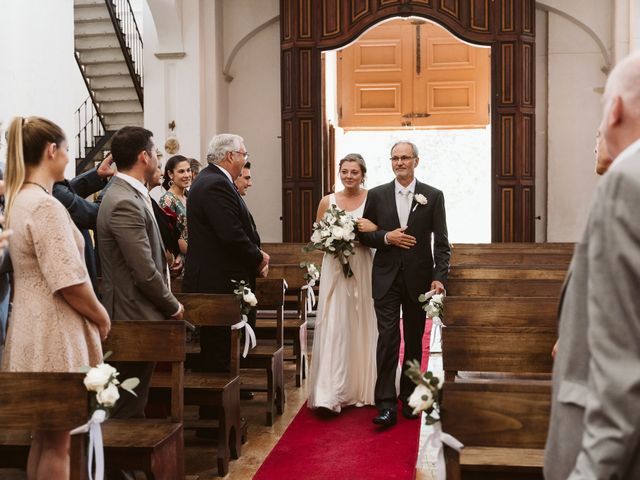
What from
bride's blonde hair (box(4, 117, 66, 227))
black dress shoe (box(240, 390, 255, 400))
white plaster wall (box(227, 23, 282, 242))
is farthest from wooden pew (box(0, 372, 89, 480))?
white plaster wall (box(227, 23, 282, 242))

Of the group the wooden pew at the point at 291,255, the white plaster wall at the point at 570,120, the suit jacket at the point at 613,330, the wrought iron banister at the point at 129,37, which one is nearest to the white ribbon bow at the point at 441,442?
the suit jacket at the point at 613,330

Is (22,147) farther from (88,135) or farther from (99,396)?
(88,135)

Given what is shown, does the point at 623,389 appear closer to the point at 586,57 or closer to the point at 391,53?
the point at 586,57

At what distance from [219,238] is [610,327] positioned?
12.8 feet

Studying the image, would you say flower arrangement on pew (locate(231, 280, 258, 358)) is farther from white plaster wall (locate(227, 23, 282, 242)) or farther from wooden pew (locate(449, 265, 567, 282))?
white plaster wall (locate(227, 23, 282, 242))

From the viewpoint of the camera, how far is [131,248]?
396 centimetres

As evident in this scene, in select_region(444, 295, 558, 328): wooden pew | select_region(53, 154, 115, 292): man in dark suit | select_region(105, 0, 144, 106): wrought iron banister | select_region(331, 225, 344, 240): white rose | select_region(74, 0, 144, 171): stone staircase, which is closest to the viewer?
select_region(444, 295, 558, 328): wooden pew

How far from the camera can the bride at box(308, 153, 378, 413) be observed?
235 inches

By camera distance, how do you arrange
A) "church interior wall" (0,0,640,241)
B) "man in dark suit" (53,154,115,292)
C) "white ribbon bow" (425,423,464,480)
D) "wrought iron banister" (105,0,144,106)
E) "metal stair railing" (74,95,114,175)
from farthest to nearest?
"wrought iron banister" (105,0,144,106), "metal stair railing" (74,95,114,175), "church interior wall" (0,0,640,241), "man in dark suit" (53,154,115,292), "white ribbon bow" (425,423,464,480)

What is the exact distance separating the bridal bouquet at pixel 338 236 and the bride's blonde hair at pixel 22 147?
2.99 m

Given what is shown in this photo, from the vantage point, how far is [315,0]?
11836 mm

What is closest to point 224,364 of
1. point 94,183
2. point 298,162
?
point 94,183

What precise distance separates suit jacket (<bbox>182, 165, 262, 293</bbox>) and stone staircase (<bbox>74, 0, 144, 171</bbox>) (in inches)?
396

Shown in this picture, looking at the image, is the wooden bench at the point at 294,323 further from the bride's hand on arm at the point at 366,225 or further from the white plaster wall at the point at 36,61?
the white plaster wall at the point at 36,61
